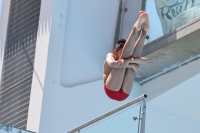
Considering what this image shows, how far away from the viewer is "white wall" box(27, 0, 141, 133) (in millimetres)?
10562

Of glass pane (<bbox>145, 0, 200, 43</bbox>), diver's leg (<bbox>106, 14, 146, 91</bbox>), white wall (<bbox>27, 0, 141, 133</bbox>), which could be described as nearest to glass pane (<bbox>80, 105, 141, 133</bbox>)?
diver's leg (<bbox>106, 14, 146, 91</bbox>)

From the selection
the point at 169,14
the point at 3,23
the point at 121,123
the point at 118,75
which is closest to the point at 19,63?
the point at 3,23

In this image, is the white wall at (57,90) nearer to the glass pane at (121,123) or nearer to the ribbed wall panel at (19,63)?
the ribbed wall panel at (19,63)

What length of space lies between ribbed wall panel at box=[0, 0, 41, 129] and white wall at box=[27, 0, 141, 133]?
12.3 inches

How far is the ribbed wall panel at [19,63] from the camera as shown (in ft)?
36.5

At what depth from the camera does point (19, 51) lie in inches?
452

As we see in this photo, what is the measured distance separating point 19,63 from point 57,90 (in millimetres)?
1240

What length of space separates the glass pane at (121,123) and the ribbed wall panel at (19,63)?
12.9 ft

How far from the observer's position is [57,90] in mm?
10656

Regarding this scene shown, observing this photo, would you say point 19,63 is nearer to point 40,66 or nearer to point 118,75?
point 40,66

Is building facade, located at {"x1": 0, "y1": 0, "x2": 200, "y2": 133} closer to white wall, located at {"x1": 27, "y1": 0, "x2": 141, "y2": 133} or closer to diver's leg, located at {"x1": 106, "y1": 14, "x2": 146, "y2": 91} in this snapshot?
white wall, located at {"x1": 27, "y1": 0, "x2": 141, "y2": 133}

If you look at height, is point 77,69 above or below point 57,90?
above

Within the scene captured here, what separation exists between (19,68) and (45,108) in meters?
1.29

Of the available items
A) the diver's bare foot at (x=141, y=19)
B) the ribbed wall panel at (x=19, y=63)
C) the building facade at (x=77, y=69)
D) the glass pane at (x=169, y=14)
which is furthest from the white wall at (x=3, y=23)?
the diver's bare foot at (x=141, y=19)
